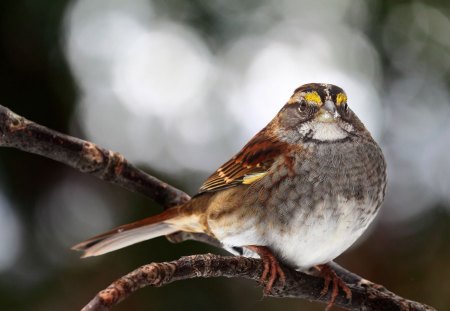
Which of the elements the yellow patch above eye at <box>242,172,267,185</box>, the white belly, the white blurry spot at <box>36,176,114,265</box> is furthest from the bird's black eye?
the white blurry spot at <box>36,176,114,265</box>

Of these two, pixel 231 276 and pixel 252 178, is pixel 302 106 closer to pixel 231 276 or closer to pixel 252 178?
pixel 252 178

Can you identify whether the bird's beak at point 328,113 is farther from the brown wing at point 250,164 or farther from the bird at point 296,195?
the brown wing at point 250,164

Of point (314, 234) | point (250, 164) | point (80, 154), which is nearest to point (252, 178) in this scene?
point (250, 164)

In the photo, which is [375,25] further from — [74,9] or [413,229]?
[74,9]

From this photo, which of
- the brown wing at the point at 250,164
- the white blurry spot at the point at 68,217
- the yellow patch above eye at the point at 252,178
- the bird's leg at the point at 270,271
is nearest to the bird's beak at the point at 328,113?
the brown wing at the point at 250,164

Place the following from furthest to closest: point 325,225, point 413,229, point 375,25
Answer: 1. point 375,25
2. point 413,229
3. point 325,225

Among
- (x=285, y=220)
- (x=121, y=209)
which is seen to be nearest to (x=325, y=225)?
(x=285, y=220)
